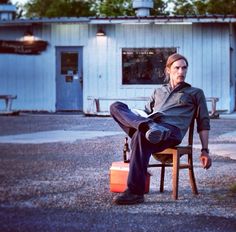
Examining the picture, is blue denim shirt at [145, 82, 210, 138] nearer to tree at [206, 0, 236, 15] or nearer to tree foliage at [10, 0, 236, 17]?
tree foliage at [10, 0, 236, 17]

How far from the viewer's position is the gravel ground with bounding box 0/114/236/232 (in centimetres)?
537

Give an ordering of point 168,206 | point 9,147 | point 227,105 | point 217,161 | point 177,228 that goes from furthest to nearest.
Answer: point 227,105
point 9,147
point 217,161
point 168,206
point 177,228

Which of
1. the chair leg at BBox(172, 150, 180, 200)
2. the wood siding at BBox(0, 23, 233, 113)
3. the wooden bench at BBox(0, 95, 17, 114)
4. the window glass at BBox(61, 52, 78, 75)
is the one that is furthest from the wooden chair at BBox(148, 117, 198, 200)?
the window glass at BBox(61, 52, 78, 75)

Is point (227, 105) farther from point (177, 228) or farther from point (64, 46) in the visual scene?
point (177, 228)

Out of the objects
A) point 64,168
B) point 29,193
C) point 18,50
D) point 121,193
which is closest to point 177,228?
point 121,193

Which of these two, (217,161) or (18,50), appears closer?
(217,161)

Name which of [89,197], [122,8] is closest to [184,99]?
[89,197]

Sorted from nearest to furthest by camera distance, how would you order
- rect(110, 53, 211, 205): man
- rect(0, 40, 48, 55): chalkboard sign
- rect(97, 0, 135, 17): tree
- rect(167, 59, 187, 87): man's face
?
rect(110, 53, 211, 205): man
rect(167, 59, 187, 87): man's face
rect(0, 40, 48, 55): chalkboard sign
rect(97, 0, 135, 17): tree

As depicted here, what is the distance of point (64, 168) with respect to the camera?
8734 millimetres

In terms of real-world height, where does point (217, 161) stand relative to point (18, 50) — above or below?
below

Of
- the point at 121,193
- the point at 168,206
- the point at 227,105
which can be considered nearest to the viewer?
the point at 168,206

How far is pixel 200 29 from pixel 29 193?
14555mm

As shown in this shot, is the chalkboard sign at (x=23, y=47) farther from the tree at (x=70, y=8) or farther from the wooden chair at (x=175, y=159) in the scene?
the tree at (x=70, y=8)

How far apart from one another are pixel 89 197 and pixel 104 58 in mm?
14718
